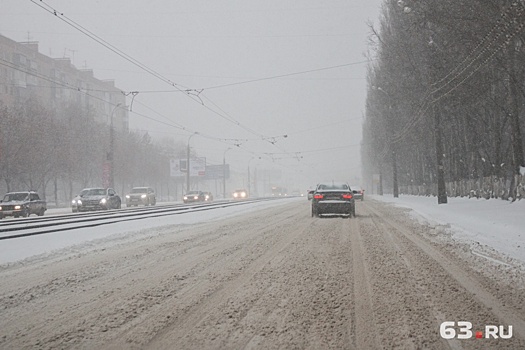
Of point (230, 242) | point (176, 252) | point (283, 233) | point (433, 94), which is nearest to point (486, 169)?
point (433, 94)

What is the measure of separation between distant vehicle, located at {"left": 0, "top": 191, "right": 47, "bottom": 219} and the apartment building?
90.1 ft

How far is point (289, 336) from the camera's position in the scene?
13.8ft

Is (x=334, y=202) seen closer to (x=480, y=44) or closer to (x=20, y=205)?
(x=480, y=44)

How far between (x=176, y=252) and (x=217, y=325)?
560cm

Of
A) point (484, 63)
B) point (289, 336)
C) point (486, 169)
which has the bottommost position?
point (289, 336)

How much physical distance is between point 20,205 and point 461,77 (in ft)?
91.9

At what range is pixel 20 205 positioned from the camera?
100ft

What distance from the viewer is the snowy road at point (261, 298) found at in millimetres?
4188

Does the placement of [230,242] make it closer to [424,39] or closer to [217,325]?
[217,325]

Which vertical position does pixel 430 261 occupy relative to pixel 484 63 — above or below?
below

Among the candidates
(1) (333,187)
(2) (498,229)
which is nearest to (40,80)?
(1) (333,187)

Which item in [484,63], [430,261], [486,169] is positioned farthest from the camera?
[486,169]

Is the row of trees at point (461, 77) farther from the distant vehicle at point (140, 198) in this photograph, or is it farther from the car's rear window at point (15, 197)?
the car's rear window at point (15, 197)

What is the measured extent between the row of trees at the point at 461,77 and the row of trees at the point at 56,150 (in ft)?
97.3
